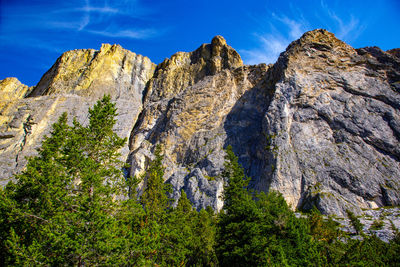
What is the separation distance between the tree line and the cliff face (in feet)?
82.4

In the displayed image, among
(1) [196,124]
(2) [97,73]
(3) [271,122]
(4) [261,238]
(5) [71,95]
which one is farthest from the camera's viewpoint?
(2) [97,73]

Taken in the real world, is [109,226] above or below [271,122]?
below

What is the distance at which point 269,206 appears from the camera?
2011 cm

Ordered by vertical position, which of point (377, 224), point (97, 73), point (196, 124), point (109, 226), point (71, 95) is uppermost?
point (97, 73)

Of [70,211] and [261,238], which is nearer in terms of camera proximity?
[70,211]

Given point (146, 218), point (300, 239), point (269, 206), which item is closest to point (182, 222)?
point (146, 218)

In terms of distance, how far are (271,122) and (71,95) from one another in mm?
62942

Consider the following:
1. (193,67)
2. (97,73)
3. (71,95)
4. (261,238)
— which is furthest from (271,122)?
(97,73)

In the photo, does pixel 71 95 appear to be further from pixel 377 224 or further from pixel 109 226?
pixel 377 224

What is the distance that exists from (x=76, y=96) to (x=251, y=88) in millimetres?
55951

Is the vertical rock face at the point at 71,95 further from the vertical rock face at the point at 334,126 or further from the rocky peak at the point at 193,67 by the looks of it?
the vertical rock face at the point at 334,126

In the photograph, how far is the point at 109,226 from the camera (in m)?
10.5

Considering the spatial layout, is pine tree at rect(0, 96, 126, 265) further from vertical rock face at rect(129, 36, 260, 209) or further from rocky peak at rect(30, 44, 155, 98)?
rocky peak at rect(30, 44, 155, 98)

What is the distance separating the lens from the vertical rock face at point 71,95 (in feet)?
191
